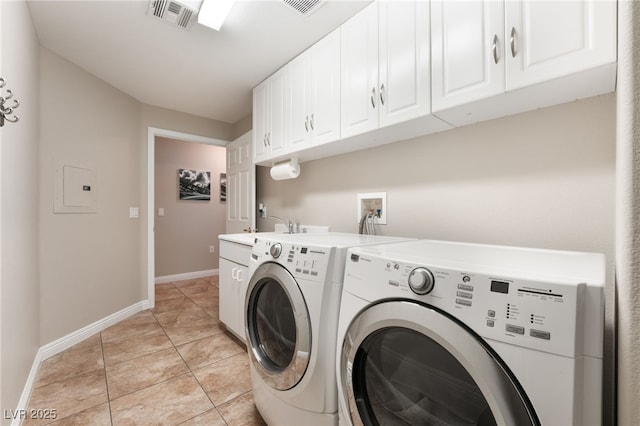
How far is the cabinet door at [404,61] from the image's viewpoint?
51.3 inches

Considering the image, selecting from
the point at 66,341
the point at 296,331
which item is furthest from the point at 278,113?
the point at 66,341

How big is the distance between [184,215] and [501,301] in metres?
4.44

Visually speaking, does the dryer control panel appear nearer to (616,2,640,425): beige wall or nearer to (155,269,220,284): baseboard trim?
(616,2,640,425): beige wall

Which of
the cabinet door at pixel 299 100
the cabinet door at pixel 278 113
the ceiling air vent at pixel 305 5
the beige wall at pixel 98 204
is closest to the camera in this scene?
the ceiling air vent at pixel 305 5

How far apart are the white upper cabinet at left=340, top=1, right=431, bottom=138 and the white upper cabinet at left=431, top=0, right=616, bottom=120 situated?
0.07m

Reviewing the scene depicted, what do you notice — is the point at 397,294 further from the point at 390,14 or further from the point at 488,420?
the point at 390,14

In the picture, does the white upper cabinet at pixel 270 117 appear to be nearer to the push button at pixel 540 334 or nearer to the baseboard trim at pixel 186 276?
the push button at pixel 540 334

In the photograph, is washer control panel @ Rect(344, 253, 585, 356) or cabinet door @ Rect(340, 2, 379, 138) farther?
cabinet door @ Rect(340, 2, 379, 138)

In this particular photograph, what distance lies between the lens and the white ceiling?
66.1 inches

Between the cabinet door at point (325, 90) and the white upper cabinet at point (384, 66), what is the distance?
59 mm

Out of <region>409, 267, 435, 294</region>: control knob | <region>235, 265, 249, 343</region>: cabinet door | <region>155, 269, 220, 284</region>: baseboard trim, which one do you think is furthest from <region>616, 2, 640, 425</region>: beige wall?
<region>155, 269, 220, 284</region>: baseboard trim

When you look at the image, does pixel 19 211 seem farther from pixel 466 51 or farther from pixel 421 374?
pixel 466 51

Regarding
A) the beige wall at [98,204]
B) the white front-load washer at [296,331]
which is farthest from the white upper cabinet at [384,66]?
the beige wall at [98,204]

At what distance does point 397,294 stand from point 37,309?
2.61m
